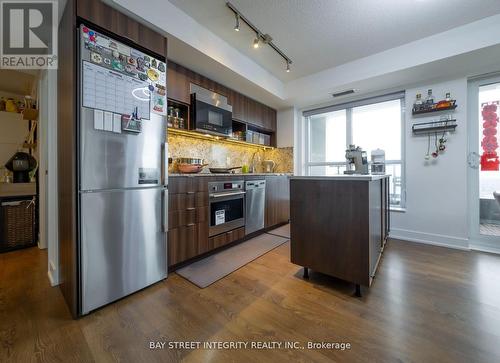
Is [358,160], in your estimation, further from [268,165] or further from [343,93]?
[268,165]

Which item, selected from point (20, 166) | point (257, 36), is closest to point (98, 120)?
point (257, 36)

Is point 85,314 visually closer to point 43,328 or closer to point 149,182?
point 43,328

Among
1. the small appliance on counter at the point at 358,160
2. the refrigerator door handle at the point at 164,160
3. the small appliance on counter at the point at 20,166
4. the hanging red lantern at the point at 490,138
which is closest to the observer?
the refrigerator door handle at the point at 164,160

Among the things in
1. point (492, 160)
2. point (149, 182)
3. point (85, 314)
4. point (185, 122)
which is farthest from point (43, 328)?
point (492, 160)

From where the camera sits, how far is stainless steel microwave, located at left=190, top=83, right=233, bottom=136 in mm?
2656

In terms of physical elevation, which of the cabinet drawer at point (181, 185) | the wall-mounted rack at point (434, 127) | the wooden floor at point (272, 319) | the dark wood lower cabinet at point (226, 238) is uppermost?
the wall-mounted rack at point (434, 127)

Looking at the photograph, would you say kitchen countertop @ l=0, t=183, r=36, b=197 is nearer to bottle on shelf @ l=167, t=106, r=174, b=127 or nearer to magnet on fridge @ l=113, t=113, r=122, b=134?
bottle on shelf @ l=167, t=106, r=174, b=127

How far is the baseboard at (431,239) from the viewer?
8.93ft

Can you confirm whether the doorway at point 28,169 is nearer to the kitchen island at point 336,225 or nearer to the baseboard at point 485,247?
the kitchen island at point 336,225

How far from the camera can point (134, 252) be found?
1.67 metres

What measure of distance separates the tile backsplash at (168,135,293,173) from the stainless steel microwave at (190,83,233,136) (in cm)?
41

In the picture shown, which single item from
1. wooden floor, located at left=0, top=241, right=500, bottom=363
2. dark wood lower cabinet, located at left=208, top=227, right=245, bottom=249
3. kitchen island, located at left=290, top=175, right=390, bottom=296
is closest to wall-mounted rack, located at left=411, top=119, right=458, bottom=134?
wooden floor, located at left=0, top=241, right=500, bottom=363

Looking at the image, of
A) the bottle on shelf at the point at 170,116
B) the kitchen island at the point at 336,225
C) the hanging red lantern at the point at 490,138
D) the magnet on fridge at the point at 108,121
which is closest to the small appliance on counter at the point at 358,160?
the kitchen island at the point at 336,225

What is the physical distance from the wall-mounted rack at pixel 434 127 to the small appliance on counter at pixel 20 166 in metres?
5.62
